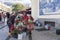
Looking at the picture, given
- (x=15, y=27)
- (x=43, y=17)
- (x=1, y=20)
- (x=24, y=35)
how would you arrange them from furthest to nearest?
1. (x=1, y=20)
2. (x=43, y=17)
3. (x=24, y=35)
4. (x=15, y=27)

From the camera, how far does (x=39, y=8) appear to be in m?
5.04

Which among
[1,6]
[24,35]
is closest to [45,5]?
[24,35]

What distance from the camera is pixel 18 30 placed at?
6.83 ft

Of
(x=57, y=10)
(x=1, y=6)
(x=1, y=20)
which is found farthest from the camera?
(x=1, y=6)

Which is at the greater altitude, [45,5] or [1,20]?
[45,5]

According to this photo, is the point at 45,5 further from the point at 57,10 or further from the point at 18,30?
the point at 18,30

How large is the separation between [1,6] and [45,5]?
197 inches

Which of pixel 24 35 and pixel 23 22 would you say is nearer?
pixel 23 22

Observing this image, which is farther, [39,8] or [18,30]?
[39,8]

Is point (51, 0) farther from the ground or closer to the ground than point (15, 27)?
farther from the ground

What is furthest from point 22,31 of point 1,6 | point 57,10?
point 1,6

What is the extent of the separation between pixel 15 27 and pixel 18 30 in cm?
6

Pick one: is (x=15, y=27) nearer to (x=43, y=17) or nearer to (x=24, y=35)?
(x=24, y=35)

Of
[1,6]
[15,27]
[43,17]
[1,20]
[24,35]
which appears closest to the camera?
[15,27]
